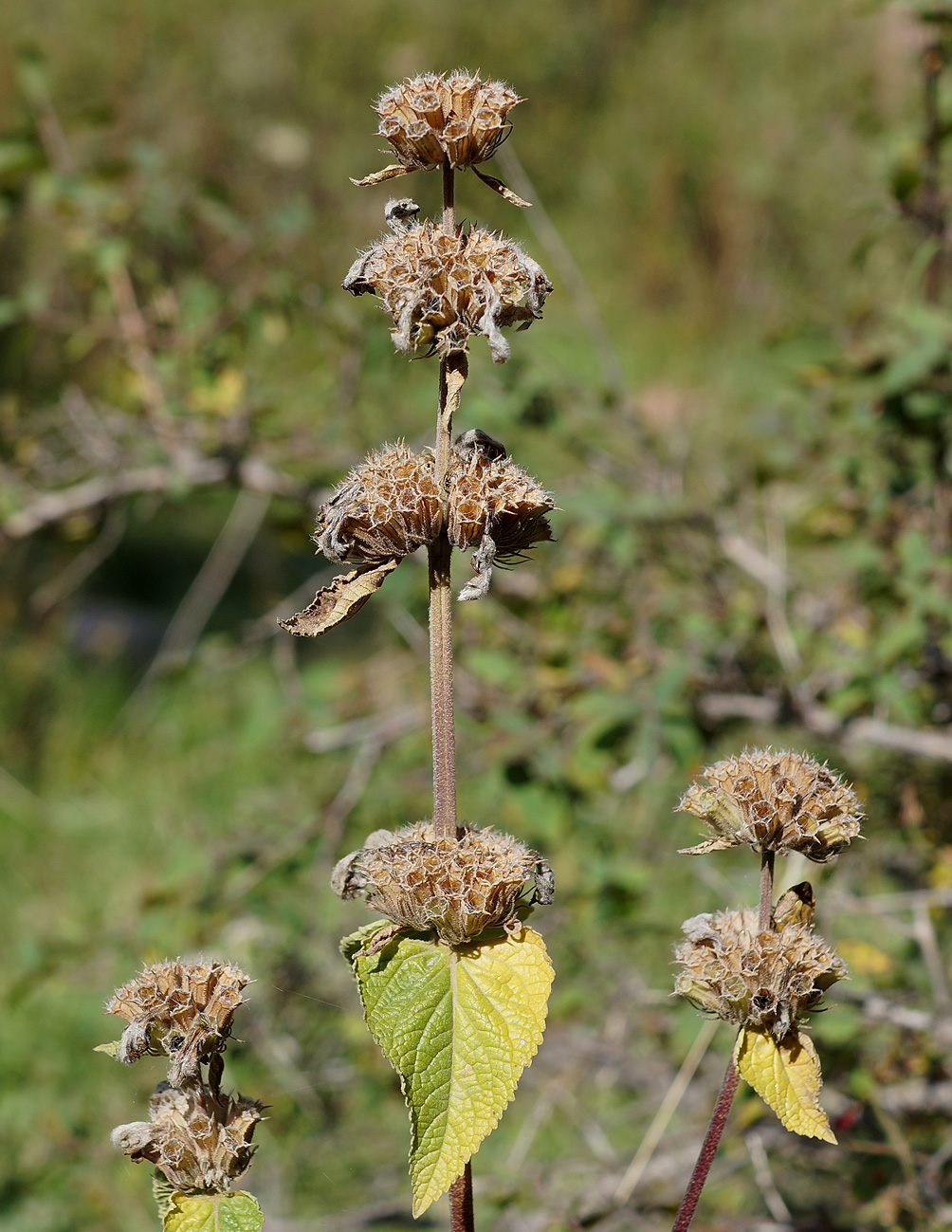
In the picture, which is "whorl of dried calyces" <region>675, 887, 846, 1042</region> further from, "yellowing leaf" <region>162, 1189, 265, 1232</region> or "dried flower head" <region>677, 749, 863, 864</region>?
"yellowing leaf" <region>162, 1189, 265, 1232</region>

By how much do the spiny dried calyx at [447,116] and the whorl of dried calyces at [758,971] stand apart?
20.1 inches

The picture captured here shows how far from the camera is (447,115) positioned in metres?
0.75

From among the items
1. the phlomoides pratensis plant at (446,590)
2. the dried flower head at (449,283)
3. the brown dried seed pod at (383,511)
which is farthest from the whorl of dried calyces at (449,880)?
the dried flower head at (449,283)

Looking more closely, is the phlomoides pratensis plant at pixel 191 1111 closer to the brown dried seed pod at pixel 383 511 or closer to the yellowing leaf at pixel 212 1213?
the yellowing leaf at pixel 212 1213

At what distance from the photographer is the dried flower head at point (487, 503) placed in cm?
77

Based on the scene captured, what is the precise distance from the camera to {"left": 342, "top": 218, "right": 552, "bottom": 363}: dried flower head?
2.48 feet

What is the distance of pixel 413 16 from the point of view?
627 cm

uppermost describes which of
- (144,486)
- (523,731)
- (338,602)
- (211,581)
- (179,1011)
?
(211,581)

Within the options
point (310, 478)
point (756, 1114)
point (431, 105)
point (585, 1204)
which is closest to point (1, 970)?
point (310, 478)

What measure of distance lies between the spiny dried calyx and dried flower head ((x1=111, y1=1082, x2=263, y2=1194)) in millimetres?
625

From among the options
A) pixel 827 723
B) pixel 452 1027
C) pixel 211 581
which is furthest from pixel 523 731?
pixel 211 581

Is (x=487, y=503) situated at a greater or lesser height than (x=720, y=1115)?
greater

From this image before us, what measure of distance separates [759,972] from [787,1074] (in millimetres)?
80

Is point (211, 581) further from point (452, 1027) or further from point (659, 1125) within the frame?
point (452, 1027)
